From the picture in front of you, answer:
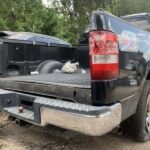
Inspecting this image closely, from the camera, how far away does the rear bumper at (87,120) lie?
2814mm

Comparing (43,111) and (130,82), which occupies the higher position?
(130,82)

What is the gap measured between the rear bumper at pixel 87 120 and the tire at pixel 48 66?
198 centimetres

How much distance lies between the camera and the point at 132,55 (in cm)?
342

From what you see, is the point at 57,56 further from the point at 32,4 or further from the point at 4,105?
the point at 32,4

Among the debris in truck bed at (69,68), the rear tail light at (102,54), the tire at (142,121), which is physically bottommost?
the tire at (142,121)

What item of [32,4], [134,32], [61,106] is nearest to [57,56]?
[134,32]

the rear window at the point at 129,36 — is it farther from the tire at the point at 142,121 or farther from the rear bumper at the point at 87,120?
the rear bumper at the point at 87,120

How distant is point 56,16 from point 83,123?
33.9 ft

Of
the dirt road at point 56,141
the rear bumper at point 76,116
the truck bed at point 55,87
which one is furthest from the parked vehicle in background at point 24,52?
the rear bumper at point 76,116

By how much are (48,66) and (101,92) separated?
2.34 metres

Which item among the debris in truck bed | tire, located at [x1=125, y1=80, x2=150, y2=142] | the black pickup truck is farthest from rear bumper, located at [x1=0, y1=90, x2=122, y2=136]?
the debris in truck bed

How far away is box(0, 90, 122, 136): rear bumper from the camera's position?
9.26 feet

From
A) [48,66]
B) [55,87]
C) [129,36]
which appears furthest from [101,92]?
[48,66]

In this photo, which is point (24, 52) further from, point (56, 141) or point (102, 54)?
point (102, 54)
